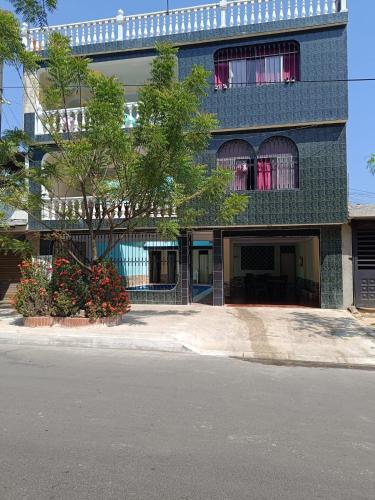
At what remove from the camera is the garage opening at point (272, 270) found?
17781 millimetres

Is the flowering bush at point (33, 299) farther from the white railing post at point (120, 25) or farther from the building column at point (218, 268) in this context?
the white railing post at point (120, 25)

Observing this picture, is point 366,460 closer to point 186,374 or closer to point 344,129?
point 186,374

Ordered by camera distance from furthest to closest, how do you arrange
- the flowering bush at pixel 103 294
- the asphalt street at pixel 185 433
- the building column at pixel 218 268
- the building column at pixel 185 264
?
the building column at pixel 185 264, the building column at pixel 218 268, the flowering bush at pixel 103 294, the asphalt street at pixel 185 433

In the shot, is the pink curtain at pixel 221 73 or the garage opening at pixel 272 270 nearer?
the pink curtain at pixel 221 73

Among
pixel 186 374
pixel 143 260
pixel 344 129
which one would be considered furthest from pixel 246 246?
pixel 186 374

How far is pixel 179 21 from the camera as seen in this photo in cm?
1569

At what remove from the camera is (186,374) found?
7.29m

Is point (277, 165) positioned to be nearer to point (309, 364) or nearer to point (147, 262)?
point (147, 262)

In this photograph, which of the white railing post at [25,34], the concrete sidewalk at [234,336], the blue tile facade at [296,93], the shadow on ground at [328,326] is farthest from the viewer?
the blue tile facade at [296,93]

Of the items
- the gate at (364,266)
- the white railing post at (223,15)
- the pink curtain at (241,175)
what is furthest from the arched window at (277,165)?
the white railing post at (223,15)


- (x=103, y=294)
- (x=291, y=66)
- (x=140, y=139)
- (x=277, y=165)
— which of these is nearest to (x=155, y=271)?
(x=103, y=294)

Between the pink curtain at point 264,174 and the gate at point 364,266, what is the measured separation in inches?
123

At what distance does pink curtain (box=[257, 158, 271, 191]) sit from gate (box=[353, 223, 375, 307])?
311cm

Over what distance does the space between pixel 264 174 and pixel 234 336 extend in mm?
6504
